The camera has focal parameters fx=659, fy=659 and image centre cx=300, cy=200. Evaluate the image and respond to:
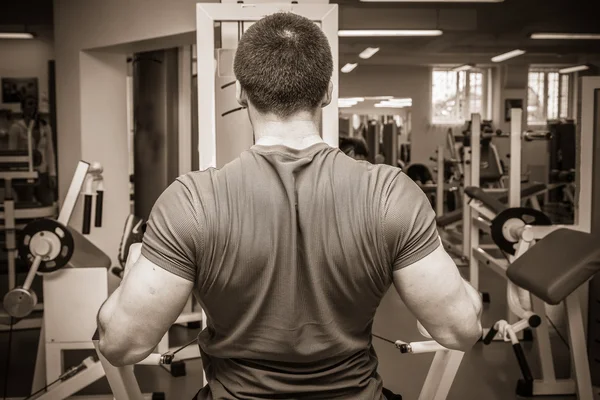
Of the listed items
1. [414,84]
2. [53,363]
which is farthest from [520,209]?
[414,84]

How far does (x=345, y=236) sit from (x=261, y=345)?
23 cm

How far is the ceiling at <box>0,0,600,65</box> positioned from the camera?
685 centimetres

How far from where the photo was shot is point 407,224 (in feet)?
3.20

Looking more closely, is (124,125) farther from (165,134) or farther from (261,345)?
(261,345)

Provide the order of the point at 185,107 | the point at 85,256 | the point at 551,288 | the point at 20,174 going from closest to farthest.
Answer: the point at 551,288 < the point at 85,256 < the point at 20,174 < the point at 185,107

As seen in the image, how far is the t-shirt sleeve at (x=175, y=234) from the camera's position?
0.95 metres

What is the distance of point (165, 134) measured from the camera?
186 inches

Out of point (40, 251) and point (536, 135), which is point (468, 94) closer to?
point (536, 135)

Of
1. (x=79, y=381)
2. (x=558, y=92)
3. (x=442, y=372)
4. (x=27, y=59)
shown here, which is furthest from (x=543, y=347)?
(x=558, y=92)

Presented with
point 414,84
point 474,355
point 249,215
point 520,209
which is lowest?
point 474,355

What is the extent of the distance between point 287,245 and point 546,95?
1221 centimetres

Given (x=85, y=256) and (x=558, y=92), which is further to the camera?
(x=558, y=92)

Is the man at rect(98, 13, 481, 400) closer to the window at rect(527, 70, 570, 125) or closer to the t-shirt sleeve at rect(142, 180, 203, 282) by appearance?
the t-shirt sleeve at rect(142, 180, 203, 282)

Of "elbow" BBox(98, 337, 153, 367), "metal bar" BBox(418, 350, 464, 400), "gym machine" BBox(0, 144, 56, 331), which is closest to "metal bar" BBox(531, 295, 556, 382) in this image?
"metal bar" BBox(418, 350, 464, 400)
